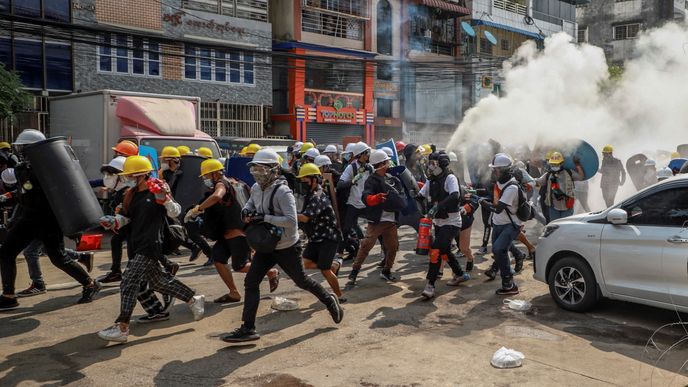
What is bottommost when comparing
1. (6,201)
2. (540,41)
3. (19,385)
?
(19,385)

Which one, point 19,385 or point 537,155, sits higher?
point 537,155

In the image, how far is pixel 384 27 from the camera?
35000mm

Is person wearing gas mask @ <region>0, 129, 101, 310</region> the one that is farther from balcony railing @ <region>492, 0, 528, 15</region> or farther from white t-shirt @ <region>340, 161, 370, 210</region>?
balcony railing @ <region>492, 0, 528, 15</region>

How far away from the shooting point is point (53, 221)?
22.8 ft

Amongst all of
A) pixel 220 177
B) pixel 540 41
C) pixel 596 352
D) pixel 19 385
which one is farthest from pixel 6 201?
pixel 540 41

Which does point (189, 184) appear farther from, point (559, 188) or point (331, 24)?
point (331, 24)

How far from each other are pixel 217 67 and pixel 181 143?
13.7m

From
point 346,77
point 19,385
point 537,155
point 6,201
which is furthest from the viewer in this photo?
point 346,77

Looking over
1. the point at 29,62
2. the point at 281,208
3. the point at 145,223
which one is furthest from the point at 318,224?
the point at 29,62

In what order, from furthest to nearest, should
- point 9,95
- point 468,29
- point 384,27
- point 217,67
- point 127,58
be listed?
point 468,29 < point 384,27 < point 217,67 < point 127,58 < point 9,95

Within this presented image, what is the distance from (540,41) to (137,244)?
41490mm

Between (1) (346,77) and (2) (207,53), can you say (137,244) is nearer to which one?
(2) (207,53)

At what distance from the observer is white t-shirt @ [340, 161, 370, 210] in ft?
28.5

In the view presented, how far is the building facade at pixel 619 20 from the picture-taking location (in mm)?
46000
